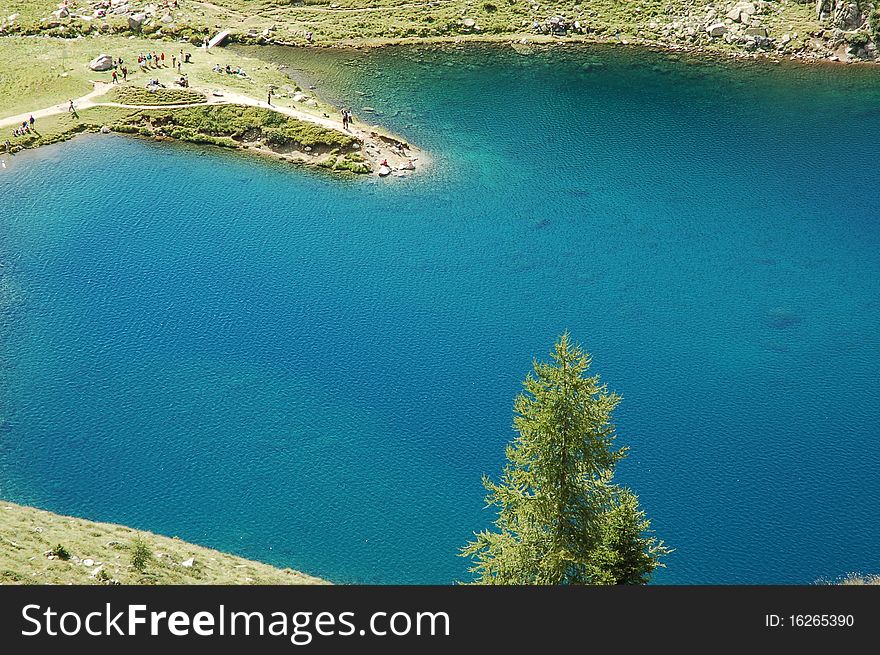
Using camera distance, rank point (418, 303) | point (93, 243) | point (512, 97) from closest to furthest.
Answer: point (418, 303)
point (93, 243)
point (512, 97)

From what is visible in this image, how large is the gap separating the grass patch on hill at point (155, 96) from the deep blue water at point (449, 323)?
823 centimetres

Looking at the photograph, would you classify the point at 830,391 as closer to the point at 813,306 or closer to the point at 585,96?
the point at 813,306

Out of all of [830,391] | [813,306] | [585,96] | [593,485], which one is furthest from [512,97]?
[593,485]

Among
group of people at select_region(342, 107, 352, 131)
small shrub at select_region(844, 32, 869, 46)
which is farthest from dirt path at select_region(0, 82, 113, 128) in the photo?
small shrub at select_region(844, 32, 869, 46)

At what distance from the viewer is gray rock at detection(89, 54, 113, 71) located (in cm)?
11944

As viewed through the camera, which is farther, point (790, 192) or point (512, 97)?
point (512, 97)

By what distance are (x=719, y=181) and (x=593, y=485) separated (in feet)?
199

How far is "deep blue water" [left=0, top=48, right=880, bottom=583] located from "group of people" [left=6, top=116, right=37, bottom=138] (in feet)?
17.6

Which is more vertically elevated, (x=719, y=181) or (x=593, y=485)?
(x=719, y=181)

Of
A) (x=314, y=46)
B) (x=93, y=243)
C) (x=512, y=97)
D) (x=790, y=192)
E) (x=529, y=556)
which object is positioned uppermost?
(x=314, y=46)

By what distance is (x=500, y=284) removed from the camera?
82250 millimetres

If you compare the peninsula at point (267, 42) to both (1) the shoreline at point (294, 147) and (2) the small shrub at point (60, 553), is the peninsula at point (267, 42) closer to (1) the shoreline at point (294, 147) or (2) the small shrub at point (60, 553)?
(1) the shoreline at point (294, 147)

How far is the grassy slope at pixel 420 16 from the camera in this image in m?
131

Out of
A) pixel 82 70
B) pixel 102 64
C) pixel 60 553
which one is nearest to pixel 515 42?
pixel 102 64
